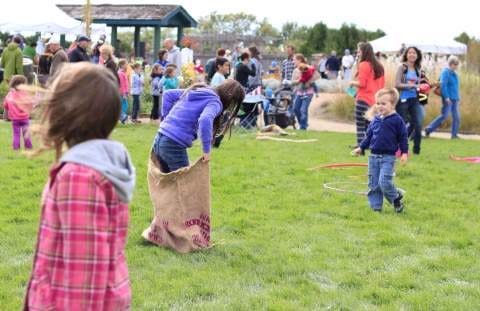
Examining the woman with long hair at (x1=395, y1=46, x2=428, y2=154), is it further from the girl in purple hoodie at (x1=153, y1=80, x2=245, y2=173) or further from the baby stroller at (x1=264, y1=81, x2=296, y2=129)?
the girl in purple hoodie at (x1=153, y1=80, x2=245, y2=173)

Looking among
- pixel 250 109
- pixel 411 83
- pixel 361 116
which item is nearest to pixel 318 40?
pixel 250 109

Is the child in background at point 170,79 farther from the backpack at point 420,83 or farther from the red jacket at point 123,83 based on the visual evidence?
the backpack at point 420,83

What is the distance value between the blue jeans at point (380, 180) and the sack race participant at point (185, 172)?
2384 mm

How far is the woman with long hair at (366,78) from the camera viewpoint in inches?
485

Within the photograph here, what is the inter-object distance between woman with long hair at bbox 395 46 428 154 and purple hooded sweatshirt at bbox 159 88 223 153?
6.82 meters

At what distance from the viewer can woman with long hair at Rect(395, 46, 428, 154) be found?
12722mm

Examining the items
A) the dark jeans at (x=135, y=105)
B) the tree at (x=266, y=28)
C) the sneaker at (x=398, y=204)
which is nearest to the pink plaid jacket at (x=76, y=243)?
the sneaker at (x=398, y=204)

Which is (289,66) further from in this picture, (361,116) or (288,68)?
(361,116)

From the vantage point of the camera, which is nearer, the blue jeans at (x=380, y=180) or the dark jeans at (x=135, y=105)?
the blue jeans at (x=380, y=180)

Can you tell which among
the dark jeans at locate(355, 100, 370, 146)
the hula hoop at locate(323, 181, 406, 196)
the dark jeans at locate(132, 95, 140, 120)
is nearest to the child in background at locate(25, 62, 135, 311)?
the hula hoop at locate(323, 181, 406, 196)

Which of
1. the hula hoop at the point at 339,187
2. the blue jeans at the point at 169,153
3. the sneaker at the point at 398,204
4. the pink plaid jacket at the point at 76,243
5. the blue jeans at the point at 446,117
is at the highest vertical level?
the pink plaid jacket at the point at 76,243

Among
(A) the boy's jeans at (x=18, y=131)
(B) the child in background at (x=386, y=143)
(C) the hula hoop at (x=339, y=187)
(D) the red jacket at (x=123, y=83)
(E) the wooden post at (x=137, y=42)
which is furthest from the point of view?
A: (E) the wooden post at (x=137, y=42)

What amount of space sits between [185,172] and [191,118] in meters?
0.46

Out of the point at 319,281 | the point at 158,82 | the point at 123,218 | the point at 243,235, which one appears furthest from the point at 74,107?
the point at 158,82
